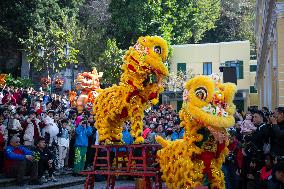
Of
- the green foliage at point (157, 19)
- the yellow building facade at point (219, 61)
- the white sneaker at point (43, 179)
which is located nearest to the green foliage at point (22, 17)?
the green foliage at point (157, 19)

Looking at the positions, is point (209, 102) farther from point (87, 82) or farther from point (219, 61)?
point (219, 61)

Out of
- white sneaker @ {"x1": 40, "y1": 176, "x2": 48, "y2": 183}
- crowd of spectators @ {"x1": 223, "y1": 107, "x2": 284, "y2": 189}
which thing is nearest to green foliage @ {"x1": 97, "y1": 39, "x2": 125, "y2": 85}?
white sneaker @ {"x1": 40, "y1": 176, "x2": 48, "y2": 183}

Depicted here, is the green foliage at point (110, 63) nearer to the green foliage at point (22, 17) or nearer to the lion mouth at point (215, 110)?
the green foliage at point (22, 17)

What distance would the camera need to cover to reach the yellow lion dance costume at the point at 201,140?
8.59 m

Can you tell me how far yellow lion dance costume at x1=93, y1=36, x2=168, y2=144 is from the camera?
9.79 metres

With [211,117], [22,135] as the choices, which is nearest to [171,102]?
[22,135]

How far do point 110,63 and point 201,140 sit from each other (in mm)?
25952

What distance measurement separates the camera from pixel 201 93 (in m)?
8.84

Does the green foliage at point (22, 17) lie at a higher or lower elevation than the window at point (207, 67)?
higher

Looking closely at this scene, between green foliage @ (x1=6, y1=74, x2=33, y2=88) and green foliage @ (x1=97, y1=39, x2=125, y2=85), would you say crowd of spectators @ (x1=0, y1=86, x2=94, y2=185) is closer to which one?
green foliage @ (x1=6, y1=74, x2=33, y2=88)

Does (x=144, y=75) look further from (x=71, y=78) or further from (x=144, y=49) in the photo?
(x=71, y=78)

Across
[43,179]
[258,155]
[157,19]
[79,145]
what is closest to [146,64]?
[258,155]

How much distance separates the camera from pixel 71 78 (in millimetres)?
36594

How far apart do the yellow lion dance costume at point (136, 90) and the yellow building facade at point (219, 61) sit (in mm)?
29743
